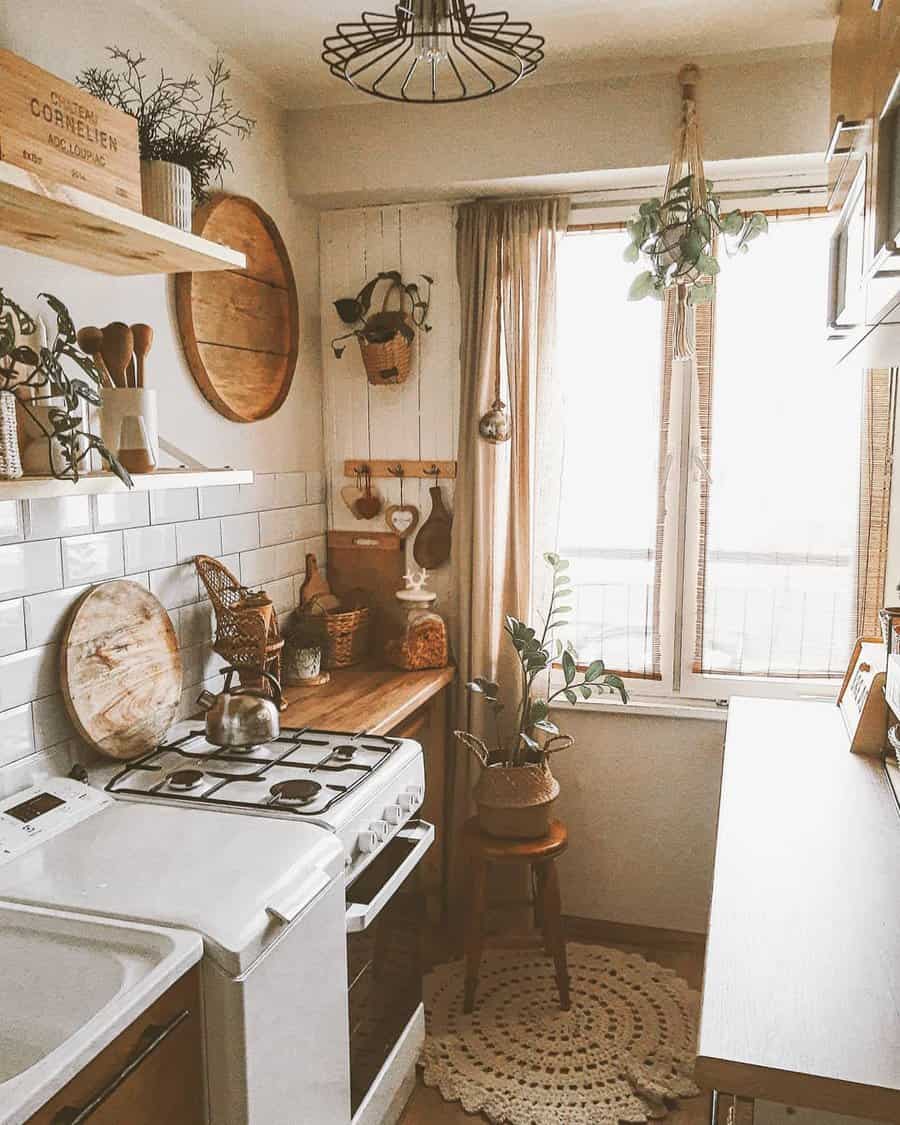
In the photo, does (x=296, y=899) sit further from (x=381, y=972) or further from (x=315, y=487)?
(x=315, y=487)

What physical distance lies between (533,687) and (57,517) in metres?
1.60

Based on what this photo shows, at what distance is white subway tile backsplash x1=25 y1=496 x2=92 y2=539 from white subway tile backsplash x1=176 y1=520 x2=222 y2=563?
0.37 meters

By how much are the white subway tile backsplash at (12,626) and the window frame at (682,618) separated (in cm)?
182

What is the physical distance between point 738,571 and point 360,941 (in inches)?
65.4

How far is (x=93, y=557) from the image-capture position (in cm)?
214

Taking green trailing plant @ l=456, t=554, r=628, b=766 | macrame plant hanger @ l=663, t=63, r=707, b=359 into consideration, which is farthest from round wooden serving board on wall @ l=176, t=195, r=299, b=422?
macrame plant hanger @ l=663, t=63, r=707, b=359

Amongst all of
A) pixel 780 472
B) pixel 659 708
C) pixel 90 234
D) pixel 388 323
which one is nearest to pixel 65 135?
pixel 90 234

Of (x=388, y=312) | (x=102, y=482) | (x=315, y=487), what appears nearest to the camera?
(x=102, y=482)

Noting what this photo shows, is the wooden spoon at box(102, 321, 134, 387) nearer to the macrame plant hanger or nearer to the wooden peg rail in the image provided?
the wooden peg rail

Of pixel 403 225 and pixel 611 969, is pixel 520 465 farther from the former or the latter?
pixel 611 969

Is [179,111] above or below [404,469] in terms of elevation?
above

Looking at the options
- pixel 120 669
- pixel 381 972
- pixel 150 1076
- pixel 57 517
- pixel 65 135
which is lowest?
pixel 381 972

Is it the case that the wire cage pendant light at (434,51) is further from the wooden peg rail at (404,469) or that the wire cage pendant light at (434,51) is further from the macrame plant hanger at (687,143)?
A: the wooden peg rail at (404,469)

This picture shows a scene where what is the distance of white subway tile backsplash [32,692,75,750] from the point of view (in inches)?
77.7
